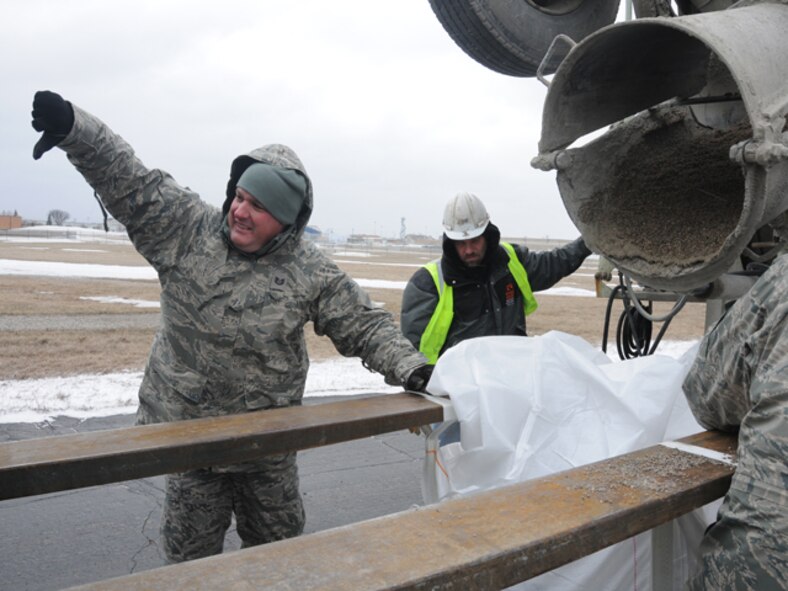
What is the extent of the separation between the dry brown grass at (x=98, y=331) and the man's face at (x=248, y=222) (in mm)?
4819

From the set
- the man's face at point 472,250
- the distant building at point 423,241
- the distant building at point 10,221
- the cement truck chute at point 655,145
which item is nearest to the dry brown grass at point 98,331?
the man's face at point 472,250

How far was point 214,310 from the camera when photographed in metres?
2.51

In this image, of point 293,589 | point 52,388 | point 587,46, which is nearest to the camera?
point 293,589

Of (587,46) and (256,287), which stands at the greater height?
(587,46)

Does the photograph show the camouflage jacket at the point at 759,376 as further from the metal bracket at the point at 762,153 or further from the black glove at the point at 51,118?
the black glove at the point at 51,118

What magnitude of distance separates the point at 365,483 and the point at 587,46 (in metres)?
2.97

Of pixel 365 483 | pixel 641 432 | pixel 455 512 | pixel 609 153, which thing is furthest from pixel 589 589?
pixel 365 483

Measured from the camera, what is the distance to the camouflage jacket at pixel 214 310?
2.51m

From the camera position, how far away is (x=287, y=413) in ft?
7.10

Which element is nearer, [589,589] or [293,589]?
[293,589]

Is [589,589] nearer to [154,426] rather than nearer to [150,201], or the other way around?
[154,426]

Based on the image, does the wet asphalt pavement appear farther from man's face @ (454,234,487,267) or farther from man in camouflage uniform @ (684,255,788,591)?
man in camouflage uniform @ (684,255,788,591)

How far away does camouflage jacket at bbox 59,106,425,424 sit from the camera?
251 cm

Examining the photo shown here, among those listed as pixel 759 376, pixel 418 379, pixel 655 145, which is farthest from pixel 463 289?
pixel 759 376
